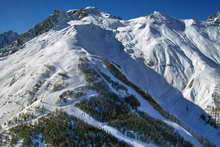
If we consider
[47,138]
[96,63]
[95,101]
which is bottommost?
[47,138]

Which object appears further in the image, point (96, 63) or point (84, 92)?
point (96, 63)

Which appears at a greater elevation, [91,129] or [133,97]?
[133,97]

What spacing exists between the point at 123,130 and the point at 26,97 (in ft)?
169

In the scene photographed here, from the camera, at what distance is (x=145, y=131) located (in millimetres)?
128625

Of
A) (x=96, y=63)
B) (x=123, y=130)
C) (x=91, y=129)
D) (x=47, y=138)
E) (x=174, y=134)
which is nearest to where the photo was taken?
(x=47, y=138)

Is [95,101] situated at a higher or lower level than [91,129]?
higher

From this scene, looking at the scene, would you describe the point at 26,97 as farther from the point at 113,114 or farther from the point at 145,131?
the point at 145,131

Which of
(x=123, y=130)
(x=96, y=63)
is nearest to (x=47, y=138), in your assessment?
(x=123, y=130)

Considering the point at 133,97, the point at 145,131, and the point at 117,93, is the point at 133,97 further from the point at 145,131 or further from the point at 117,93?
the point at 145,131

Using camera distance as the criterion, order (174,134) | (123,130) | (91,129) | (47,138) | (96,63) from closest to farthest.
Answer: (47,138), (91,129), (123,130), (174,134), (96,63)

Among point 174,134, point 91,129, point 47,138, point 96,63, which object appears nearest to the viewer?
point 47,138

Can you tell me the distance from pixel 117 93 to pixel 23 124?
49.1m

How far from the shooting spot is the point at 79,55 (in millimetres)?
190375

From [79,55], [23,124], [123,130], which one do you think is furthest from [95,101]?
[79,55]
